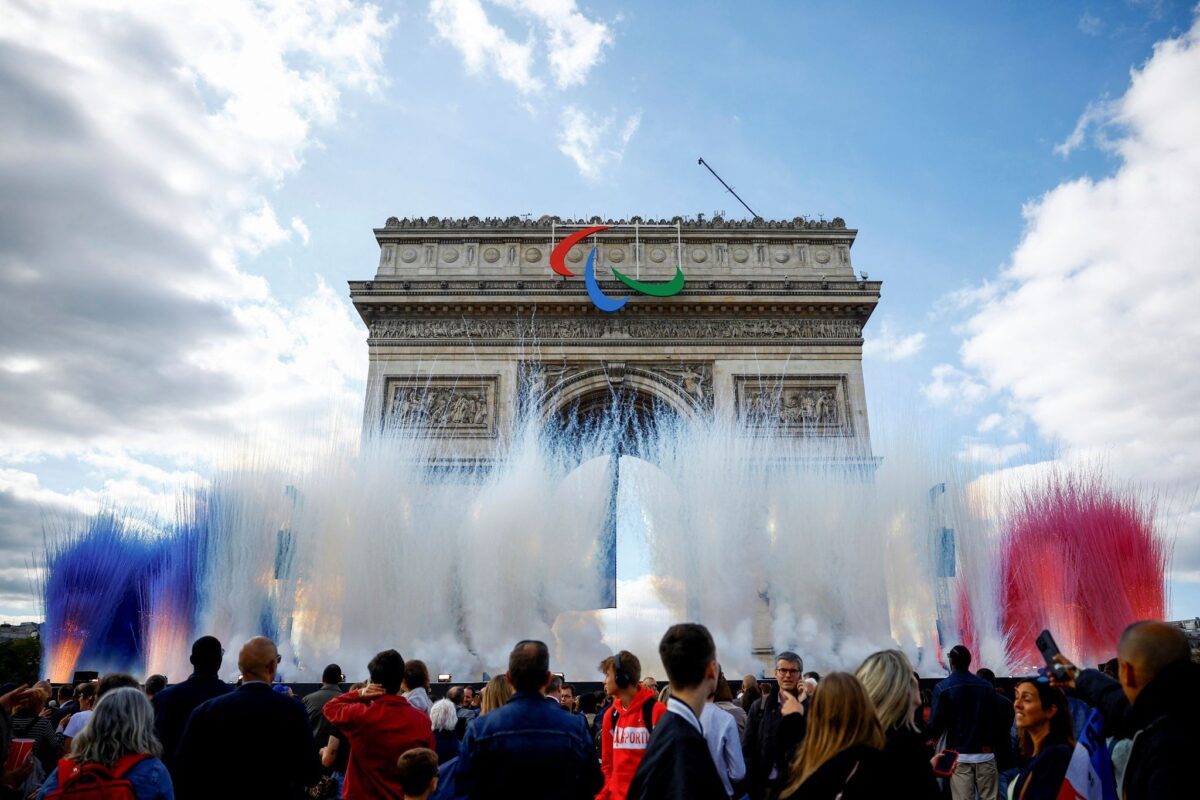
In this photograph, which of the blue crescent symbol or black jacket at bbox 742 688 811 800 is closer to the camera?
black jacket at bbox 742 688 811 800

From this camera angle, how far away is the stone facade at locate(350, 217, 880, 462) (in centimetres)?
2292

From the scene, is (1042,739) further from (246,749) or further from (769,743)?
(246,749)

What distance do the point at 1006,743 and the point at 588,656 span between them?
14.3 metres

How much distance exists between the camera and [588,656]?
19562 millimetres

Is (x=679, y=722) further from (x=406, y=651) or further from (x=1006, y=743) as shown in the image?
(x=406, y=651)

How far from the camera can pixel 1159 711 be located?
264 cm

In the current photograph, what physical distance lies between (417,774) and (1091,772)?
304cm

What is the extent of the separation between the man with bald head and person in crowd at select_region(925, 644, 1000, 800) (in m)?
4.82

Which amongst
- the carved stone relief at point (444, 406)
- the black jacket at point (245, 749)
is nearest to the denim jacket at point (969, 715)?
the black jacket at point (245, 749)

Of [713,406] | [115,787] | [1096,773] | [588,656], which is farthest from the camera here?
[713,406]

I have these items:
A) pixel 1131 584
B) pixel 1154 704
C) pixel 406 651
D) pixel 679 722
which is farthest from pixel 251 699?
pixel 1131 584

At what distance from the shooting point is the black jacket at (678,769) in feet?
8.16

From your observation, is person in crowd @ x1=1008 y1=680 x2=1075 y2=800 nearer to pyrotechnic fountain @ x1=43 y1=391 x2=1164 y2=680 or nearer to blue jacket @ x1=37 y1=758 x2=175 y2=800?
blue jacket @ x1=37 y1=758 x2=175 y2=800

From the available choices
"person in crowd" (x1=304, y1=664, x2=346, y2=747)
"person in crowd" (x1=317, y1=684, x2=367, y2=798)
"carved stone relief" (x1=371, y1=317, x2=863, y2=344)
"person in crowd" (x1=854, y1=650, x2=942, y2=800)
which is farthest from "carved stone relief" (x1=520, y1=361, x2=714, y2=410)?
"person in crowd" (x1=854, y1=650, x2=942, y2=800)
